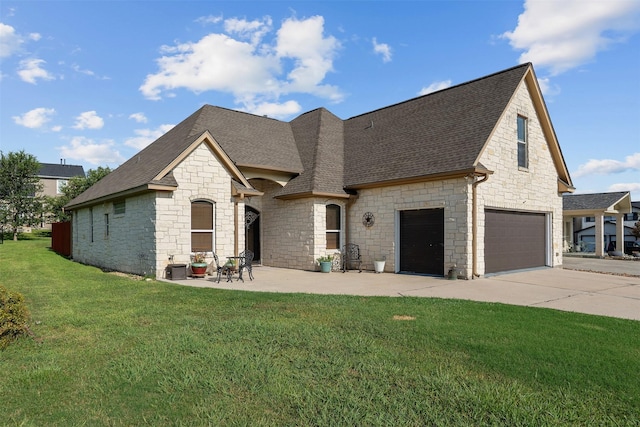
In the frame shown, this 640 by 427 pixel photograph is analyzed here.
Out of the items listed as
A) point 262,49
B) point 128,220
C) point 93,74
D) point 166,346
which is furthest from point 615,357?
point 93,74

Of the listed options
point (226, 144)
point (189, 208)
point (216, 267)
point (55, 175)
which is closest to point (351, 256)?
point (216, 267)

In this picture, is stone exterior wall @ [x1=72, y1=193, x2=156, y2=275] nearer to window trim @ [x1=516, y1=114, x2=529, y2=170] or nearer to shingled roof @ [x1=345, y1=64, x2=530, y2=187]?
shingled roof @ [x1=345, y1=64, x2=530, y2=187]

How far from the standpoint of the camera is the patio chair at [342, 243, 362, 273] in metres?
16.3

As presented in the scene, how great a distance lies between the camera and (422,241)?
47.2ft

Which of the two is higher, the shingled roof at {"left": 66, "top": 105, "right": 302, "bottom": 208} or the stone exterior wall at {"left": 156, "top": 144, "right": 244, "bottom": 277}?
the shingled roof at {"left": 66, "top": 105, "right": 302, "bottom": 208}

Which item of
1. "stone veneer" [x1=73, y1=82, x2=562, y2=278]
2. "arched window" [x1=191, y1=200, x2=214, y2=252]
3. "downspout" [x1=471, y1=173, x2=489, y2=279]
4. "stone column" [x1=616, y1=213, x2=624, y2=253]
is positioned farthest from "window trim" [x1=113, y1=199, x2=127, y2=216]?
"stone column" [x1=616, y1=213, x2=624, y2=253]

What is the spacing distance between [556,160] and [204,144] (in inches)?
588

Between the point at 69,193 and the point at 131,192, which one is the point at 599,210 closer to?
the point at 131,192

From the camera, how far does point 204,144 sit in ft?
45.6

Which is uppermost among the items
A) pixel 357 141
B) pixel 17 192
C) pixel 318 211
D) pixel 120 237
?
pixel 357 141

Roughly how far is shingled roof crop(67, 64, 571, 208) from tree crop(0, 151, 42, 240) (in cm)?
1554

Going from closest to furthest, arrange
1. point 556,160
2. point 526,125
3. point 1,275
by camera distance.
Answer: point 1,275 < point 526,125 < point 556,160

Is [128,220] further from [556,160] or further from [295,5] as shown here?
[556,160]

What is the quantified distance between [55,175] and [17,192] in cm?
2002
